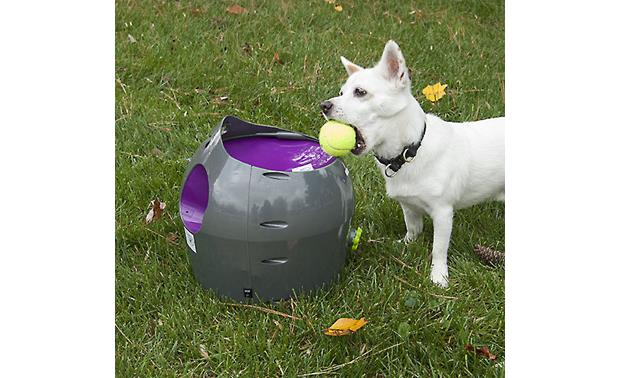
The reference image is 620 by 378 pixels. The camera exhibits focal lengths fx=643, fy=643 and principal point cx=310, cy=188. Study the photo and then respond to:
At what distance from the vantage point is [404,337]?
6.79 feet

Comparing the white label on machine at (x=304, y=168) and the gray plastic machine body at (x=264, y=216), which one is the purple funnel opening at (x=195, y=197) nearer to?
the gray plastic machine body at (x=264, y=216)

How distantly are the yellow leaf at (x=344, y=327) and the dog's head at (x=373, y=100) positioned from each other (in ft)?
1.85

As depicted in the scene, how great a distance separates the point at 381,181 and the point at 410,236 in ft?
1.51

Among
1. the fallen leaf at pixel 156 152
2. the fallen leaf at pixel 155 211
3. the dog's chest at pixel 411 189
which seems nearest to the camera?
the dog's chest at pixel 411 189

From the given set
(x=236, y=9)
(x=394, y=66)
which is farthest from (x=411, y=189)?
(x=236, y=9)

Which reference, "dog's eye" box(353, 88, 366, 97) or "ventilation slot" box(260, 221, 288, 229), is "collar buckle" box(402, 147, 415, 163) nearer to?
"dog's eye" box(353, 88, 366, 97)

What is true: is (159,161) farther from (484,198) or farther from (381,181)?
(484,198)

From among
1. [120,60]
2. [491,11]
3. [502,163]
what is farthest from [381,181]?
[491,11]

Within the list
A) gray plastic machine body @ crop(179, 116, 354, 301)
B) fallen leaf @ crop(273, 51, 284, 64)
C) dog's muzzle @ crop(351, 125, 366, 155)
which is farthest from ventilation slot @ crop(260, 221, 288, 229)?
fallen leaf @ crop(273, 51, 284, 64)

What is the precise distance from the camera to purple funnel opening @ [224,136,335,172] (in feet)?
7.53

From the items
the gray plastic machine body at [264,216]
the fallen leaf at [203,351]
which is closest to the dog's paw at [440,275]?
the gray plastic machine body at [264,216]

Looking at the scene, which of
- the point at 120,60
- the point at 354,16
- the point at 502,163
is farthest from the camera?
the point at 354,16

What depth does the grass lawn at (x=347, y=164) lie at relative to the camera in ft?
6.82

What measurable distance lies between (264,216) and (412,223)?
2.76 feet
